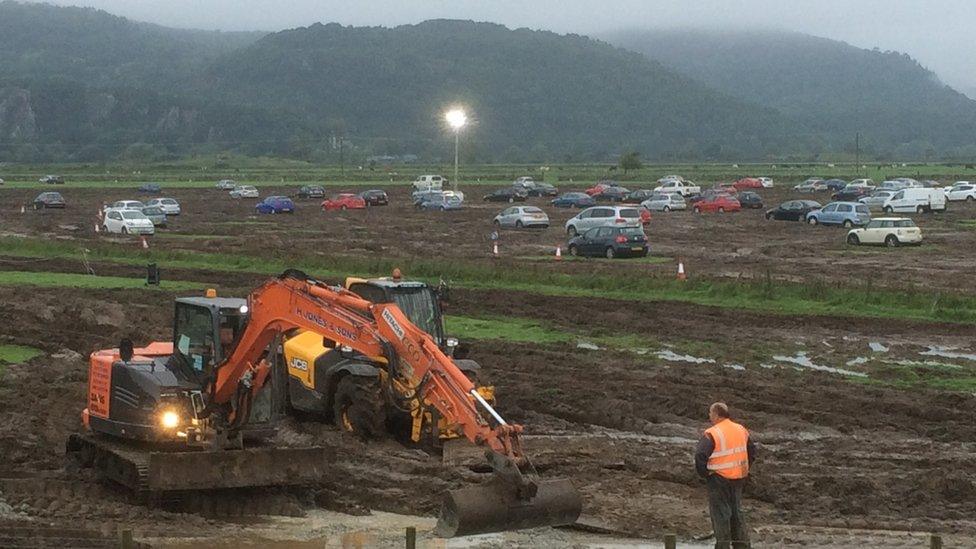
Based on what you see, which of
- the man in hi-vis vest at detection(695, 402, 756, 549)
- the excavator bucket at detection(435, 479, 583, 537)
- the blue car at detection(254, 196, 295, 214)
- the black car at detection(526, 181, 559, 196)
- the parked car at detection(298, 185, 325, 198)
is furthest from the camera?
the parked car at detection(298, 185, 325, 198)

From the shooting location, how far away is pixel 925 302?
34.5 m

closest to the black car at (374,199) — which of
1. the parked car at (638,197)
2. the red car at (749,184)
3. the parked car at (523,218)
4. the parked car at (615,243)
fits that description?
the parked car at (638,197)

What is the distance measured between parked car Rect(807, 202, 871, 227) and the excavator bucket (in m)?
57.7

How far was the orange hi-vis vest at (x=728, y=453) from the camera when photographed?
43.0ft

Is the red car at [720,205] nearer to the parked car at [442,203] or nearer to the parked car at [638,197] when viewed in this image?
the parked car at [638,197]

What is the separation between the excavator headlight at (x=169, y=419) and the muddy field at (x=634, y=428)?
1061 millimetres

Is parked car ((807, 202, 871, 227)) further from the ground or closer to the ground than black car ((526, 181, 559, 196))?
further from the ground

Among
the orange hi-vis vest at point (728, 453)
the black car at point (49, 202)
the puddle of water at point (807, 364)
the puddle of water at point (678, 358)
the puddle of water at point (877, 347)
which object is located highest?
the orange hi-vis vest at point (728, 453)

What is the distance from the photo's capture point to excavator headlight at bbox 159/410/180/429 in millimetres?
16188

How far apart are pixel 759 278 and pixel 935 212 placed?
1645 inches

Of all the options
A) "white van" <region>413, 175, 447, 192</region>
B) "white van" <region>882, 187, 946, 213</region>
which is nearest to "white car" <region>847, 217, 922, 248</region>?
"white van" <region>882, 187, 946, 213</region>

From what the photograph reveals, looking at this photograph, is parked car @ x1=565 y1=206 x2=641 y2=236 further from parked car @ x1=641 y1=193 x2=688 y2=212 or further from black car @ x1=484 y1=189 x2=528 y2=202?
black car @ x1=484 y1=189 x2=528 y2=202

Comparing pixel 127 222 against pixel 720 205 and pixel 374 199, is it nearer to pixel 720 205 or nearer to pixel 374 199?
pixel 374 199

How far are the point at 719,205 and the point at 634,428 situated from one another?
2516 inches
